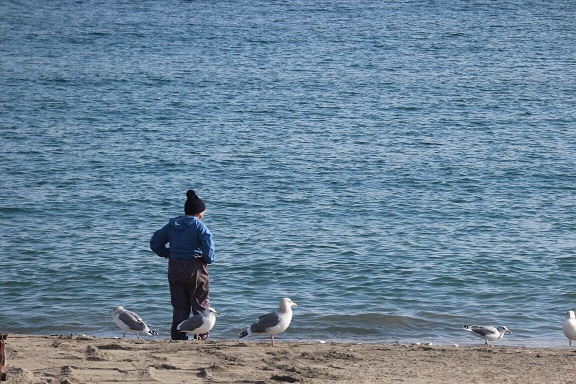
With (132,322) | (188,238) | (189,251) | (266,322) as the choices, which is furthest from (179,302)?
(132,322)

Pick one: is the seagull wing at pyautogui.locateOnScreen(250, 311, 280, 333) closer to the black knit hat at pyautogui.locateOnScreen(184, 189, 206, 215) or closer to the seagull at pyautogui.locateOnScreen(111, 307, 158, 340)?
the seagull at pyautogui.locateOnScreen(111, 307, 158, 340)

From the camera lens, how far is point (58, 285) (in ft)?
51.7

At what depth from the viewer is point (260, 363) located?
945 centimetres

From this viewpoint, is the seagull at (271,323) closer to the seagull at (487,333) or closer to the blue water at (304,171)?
the blue water at (304,171)

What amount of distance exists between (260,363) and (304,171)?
53.0 feet

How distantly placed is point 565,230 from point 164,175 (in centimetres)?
1033

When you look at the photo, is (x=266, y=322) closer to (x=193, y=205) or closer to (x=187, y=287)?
(x=187, y=287)

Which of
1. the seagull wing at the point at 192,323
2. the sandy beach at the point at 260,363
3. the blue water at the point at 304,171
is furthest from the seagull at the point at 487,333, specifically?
the seagull wing at the point at 192,323

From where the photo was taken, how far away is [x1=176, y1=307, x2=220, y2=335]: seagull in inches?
415

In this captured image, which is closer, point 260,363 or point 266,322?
point 260,363

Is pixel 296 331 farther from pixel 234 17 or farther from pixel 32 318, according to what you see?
pixel 234 17

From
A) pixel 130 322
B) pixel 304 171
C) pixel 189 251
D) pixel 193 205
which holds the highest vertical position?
pixel 193 205

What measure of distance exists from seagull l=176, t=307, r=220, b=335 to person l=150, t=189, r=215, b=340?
18 cm

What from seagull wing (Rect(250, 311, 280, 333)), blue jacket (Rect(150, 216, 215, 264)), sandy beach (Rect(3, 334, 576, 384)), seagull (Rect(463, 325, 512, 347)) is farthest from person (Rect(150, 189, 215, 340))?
seagull (Rect(463, 325, 512, 347))
